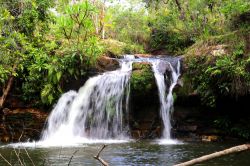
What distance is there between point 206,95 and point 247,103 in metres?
1.70

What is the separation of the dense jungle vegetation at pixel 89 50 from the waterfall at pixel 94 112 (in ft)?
2.43

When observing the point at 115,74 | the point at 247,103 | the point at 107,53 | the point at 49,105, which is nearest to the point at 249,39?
Answer: the point at 247,103

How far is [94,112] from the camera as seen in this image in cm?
1369

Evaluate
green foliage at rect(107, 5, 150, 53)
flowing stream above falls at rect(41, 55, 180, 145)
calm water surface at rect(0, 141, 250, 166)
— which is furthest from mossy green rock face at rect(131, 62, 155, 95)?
green foliage at rect(107, 5, 150, 53)

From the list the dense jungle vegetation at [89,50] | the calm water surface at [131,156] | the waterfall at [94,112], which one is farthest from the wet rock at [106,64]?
the calm water surface at [131,156]

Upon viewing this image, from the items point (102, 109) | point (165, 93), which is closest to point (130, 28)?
point (165, 93)

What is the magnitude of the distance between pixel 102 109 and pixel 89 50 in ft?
8.60

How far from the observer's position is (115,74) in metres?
14.5

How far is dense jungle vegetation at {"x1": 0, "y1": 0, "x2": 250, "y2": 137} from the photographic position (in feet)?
39.7

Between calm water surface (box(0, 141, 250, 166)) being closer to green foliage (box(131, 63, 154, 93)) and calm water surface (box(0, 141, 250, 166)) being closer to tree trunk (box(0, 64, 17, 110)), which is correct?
green foliage (box(131, 63, 154, 93))

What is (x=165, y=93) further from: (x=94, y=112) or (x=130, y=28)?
(x=130, y=28)

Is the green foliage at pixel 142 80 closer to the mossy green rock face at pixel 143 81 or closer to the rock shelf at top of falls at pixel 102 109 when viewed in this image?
the mossy green rock face at pixel 143 81

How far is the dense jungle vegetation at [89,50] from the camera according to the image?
39.7 ft

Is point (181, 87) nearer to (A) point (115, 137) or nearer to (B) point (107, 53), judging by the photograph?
(A) point (115, 137)
